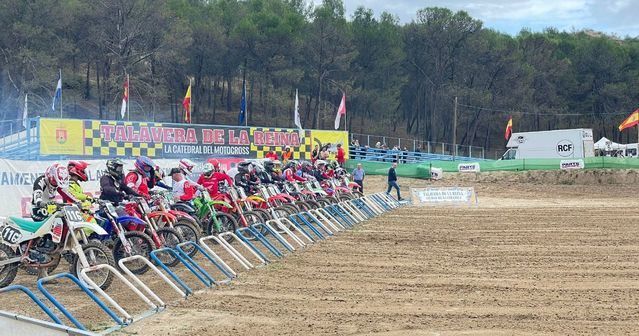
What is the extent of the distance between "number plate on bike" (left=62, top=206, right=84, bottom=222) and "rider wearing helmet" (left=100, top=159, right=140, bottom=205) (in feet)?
5.14

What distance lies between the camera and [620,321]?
256 inches

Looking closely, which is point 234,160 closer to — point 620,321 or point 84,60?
point 620,321

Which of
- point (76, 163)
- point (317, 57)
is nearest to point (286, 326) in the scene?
point (76, 163)

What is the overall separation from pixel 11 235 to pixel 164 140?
45.0 feet

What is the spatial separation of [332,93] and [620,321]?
147 ft

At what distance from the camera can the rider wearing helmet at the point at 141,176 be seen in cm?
1119

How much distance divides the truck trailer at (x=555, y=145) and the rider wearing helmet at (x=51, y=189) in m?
32.8

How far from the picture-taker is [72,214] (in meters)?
8.62

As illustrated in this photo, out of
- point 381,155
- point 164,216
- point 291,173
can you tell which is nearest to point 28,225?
point 164,216

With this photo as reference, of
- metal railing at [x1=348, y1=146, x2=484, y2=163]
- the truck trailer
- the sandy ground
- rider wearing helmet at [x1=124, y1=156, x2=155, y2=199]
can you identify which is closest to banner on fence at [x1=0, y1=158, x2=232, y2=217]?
rider wearing helmet at [x1=124, y1=156, x2=155, y2=199]

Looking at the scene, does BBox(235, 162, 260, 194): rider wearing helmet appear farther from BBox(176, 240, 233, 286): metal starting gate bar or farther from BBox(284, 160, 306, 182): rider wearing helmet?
BBox(176, 240, 233, 286): metal starting gate bar

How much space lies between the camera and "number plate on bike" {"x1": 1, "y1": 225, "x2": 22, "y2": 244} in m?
8.81

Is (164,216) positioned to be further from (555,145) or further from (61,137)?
(555,145)

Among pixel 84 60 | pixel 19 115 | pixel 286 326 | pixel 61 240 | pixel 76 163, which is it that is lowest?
pixel 286 326
